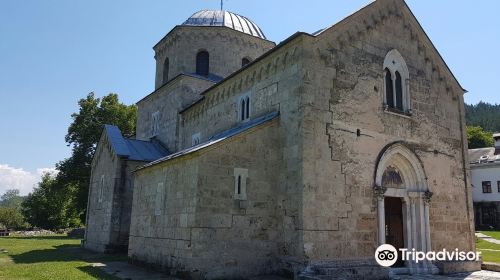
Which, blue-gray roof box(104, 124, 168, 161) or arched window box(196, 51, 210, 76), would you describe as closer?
blue-gray roof box(104, 124, 168, 161)

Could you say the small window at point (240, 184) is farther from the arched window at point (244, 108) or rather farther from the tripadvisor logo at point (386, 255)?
the tripadvisor logo at point (386, 255)

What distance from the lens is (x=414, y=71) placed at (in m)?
14.3

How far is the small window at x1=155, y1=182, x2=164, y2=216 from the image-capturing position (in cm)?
1286

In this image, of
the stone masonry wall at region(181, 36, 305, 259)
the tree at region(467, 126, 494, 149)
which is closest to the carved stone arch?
the stone masonry wall at region(181, 36, 305, 259)

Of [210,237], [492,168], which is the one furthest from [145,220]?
[492,168]

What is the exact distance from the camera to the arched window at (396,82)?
13547 mm

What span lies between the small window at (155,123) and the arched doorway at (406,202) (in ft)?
45.3

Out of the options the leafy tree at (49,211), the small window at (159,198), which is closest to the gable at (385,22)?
the small window at (159,198)

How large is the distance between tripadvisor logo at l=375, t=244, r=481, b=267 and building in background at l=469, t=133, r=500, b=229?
2803 centimetres

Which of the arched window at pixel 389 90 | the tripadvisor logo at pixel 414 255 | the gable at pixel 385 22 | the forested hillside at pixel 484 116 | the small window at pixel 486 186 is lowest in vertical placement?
the tripadvisor logo at pixel 414 255

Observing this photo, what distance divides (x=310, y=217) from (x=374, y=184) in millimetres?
2739

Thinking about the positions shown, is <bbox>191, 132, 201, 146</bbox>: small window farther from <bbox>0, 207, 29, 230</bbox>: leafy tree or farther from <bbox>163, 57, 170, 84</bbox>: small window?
<bbox>0, 207, 29, 230</bbox>: leafy tree

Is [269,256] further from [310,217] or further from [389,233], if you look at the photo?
[389,233]

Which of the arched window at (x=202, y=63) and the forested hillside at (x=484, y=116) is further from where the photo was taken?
the forested hillside at (x=484, y=116)
